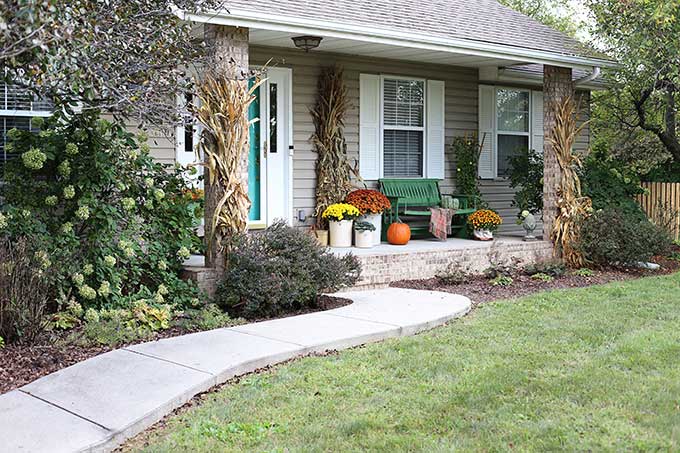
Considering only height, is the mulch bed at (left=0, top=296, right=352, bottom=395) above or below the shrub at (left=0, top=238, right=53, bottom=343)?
below

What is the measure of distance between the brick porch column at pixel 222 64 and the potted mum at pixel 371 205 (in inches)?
106

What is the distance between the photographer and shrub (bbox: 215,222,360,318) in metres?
7.00

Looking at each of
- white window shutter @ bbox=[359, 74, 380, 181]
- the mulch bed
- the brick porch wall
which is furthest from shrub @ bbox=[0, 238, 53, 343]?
white window shutter @ bbox=[359, 74, 380, 181]

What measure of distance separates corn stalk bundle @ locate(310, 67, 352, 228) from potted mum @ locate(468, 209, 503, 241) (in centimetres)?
188

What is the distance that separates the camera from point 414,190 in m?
11.3

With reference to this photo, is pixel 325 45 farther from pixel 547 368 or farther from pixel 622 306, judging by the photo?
pixel 547 368

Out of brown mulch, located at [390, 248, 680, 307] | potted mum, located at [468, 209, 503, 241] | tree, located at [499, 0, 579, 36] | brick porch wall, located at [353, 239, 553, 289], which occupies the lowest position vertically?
brown mulch, located at [390, 248, 680, 307]

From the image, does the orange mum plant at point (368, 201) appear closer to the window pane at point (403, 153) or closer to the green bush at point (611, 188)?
the window pane at point (403, 153)

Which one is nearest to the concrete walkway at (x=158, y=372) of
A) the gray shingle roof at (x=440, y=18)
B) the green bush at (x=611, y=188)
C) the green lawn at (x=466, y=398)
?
the green lawn at (x=466, y=398)

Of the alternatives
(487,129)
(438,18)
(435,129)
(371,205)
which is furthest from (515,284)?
(487,129)

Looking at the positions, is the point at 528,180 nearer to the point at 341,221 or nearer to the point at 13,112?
the point at 341,221

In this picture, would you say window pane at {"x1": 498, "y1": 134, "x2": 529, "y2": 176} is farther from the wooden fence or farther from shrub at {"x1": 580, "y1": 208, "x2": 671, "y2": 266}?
shrub at {"x1": 580, "y1": 208, "x2": 671, "y2": 266}

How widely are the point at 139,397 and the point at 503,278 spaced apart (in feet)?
18.4

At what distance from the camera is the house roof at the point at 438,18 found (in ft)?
27.0
